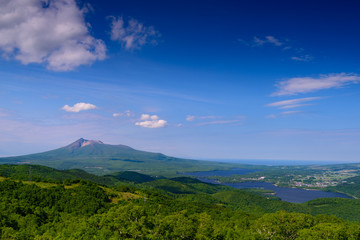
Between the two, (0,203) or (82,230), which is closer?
(82,230)

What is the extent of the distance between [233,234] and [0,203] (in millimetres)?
65644

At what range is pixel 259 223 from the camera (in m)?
57.8

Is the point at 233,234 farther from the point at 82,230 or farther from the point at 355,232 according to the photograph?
the point at 82,230

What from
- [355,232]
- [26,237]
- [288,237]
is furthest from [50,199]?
[355,232]

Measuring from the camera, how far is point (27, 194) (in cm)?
7788

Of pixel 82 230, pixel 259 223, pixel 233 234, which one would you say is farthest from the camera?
pixel 259 223

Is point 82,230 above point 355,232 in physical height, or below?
above

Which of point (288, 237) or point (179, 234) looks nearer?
point (179, 234)

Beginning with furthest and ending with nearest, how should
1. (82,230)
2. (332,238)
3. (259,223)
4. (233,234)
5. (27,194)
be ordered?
1. (27,194)
2. (259,223)
3. (233,234)
4. (332,238)
5. (82,230)

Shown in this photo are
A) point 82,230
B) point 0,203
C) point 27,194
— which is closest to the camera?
point 82,230

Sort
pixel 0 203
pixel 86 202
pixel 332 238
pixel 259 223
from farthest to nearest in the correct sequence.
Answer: pixel 86 202 < pixel 0 203 < pixel 259 223 < pixel 332 238

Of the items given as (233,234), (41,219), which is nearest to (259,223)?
(233,234)

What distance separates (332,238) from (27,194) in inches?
3666

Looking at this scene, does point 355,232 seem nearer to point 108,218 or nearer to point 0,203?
point 108,218
